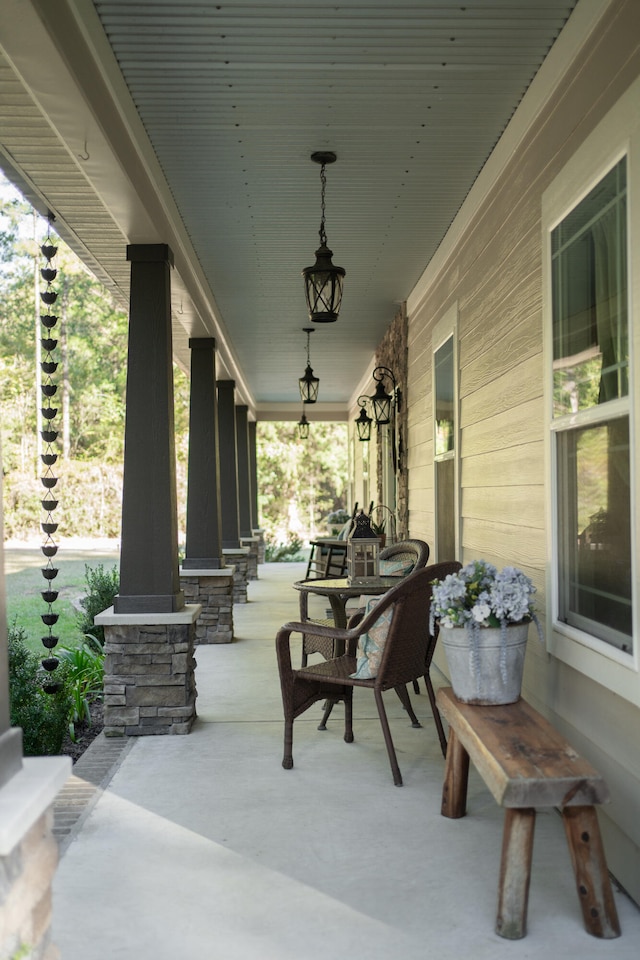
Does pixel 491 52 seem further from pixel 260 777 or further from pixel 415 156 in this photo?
pixel 260 777

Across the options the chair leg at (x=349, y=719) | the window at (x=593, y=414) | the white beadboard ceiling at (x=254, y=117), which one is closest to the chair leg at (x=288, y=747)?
the chair leg at (x=349, y=719)

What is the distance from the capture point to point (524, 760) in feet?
7.61

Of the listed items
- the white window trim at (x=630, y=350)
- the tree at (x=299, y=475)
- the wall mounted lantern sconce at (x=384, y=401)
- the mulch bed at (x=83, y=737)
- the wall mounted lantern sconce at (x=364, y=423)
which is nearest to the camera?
the white window trim at (x=630, y=350)

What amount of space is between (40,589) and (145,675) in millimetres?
8329

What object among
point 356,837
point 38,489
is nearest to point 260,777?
point 356,837

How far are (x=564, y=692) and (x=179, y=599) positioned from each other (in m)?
2.15

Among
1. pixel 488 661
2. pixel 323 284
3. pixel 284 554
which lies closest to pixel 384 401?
pixel 323 284

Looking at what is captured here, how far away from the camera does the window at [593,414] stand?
2572 millimetres

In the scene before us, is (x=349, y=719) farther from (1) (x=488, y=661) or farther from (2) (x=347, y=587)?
(1) (x=488, y=661)

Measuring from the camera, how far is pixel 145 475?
450cm

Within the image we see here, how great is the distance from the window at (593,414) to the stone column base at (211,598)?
13.9 ft

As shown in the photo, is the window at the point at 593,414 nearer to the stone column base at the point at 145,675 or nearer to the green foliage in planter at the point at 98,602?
the stone column base at the point at 145,675

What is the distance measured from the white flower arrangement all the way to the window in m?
0.26


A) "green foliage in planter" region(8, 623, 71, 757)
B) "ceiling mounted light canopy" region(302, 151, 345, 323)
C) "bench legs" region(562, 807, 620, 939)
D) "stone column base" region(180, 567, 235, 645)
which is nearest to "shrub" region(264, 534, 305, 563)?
"stone column base" region(180, 567, 235, 645)
